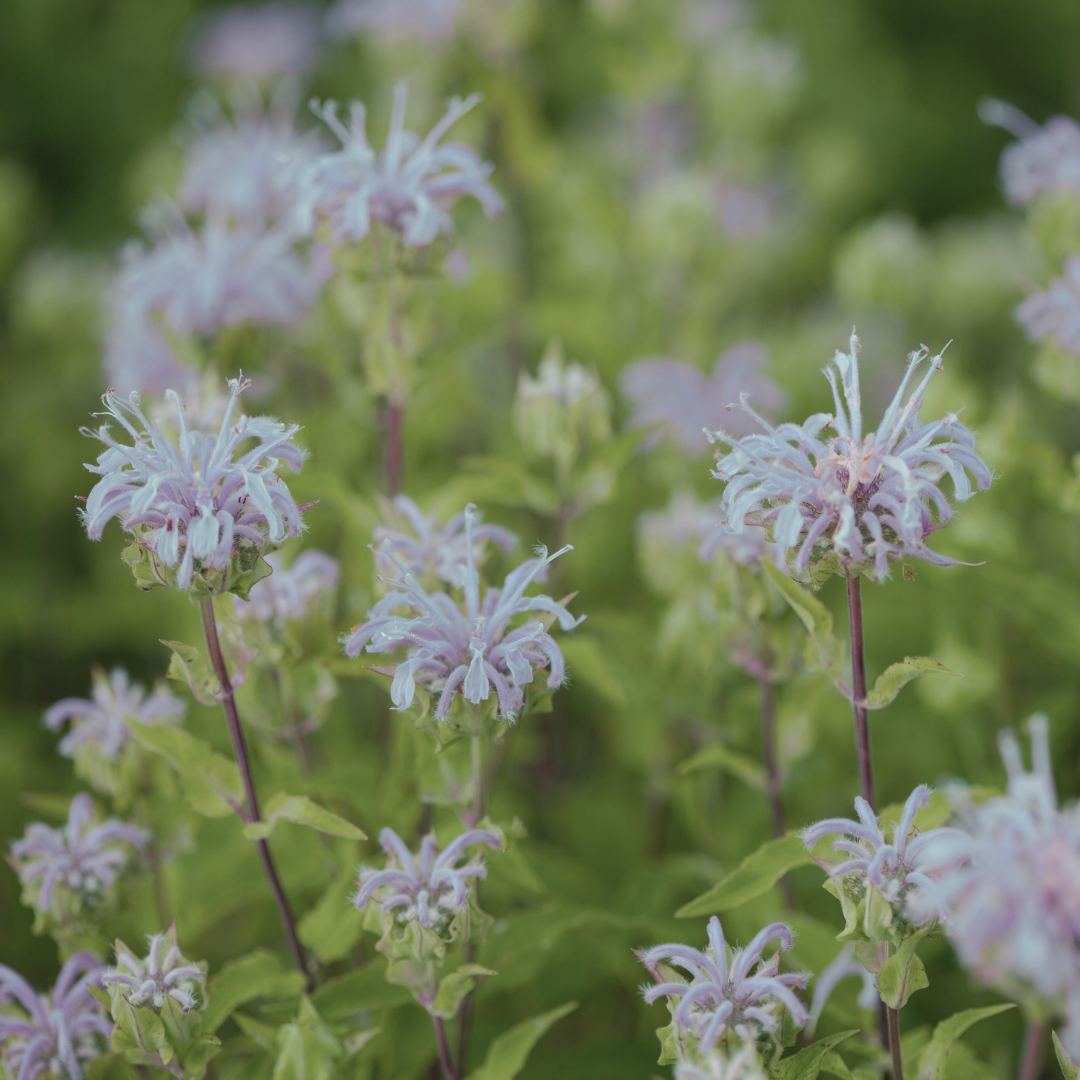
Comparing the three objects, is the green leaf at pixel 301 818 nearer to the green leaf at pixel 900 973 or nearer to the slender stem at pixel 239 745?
the slender stem at pixel 239 745

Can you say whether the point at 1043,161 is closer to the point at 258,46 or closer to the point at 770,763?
the point at 770,763

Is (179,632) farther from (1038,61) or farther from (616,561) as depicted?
(1038,61)

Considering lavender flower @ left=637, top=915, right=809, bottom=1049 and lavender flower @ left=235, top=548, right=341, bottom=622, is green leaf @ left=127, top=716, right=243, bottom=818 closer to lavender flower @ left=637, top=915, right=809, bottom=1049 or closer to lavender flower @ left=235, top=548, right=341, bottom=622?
lavender flower @ left=235, top=548, right=341, bottom=622

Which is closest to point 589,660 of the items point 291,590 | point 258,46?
point 291,590

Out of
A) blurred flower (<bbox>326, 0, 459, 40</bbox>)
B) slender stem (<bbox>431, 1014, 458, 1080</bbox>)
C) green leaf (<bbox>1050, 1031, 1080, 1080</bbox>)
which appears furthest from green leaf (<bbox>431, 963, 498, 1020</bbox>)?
blurred flower (<bbox>326, 0, 459, 40</bbox>)

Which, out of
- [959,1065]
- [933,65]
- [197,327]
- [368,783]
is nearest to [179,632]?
[197,327]
